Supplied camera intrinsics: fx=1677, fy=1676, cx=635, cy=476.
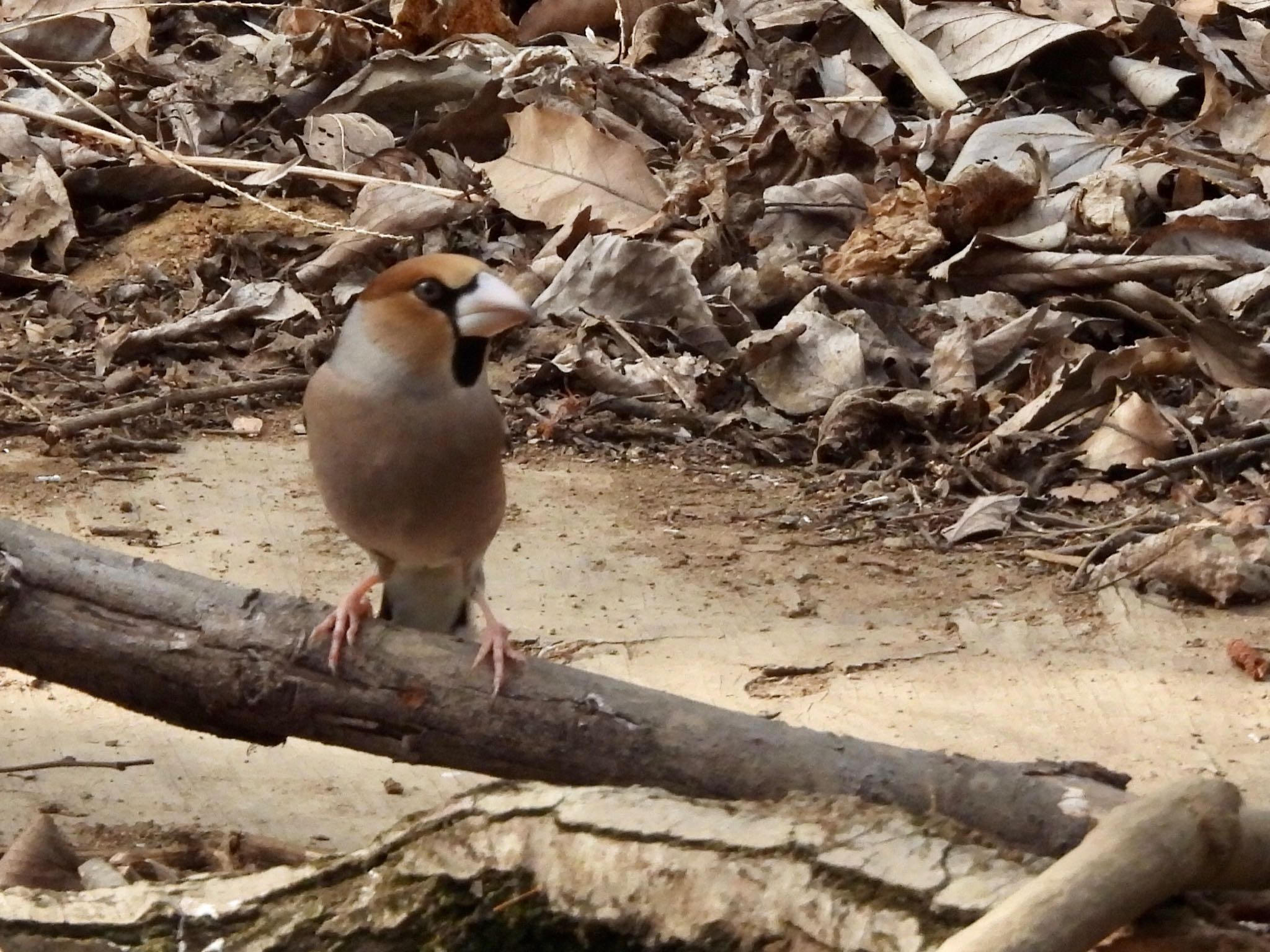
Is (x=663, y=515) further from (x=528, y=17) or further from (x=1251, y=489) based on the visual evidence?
(x=528, y=17)

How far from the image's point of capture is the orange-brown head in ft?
9.31

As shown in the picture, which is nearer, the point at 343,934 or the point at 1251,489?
the point at 343,934

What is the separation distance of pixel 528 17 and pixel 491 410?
4899 millimetres

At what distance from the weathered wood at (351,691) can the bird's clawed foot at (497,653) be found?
2cm

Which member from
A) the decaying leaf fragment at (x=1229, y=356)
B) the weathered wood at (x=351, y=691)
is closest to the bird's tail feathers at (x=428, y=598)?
the weathered wood at (x=351, y=691)

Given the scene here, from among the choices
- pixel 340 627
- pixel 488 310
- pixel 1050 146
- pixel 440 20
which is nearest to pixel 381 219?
pixel 440 20

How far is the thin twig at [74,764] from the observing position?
2859 mm

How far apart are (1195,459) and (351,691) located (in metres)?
2.88

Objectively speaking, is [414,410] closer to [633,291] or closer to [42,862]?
[42,862]

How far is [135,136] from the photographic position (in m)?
5.80

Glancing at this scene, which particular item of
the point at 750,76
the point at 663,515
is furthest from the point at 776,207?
the point at 663,515

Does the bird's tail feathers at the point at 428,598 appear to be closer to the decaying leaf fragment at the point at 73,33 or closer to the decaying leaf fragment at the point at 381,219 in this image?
the decaying leaf fragment at the point at 381,219

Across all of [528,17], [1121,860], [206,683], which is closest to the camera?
[1121,860]

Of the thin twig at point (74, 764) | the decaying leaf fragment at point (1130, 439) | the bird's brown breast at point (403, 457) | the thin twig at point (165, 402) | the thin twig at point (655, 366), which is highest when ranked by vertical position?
the bird's brown breast at point (403, 457)
